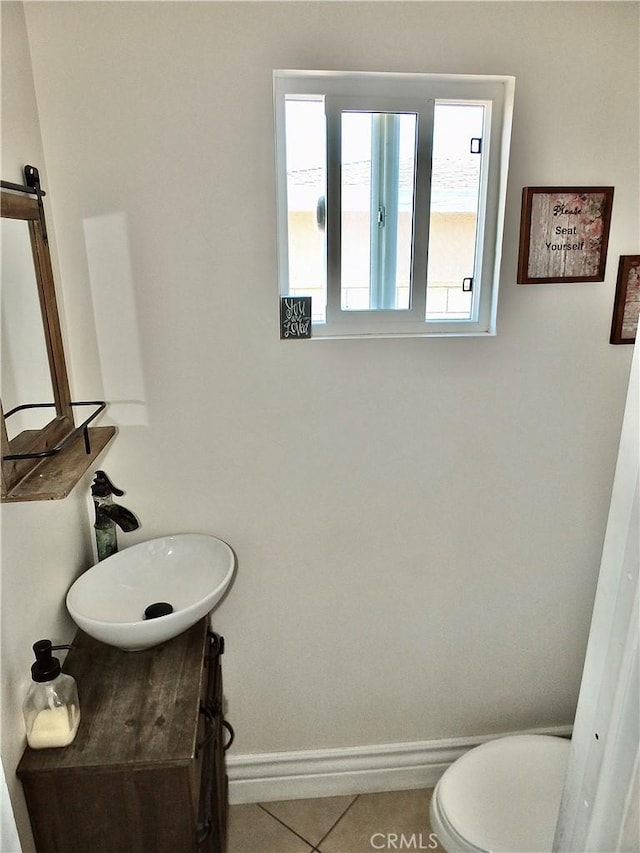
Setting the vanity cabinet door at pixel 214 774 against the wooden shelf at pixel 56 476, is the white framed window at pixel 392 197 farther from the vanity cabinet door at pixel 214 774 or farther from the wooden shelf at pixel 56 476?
the vanity cabinet door at pixel 214 774

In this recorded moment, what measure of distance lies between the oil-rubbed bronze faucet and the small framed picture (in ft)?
4.56

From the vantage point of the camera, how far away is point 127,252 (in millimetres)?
1506

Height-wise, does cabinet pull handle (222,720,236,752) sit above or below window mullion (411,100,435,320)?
below

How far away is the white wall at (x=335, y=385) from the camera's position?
4.71 feet

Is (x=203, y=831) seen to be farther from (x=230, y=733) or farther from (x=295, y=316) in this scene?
(x=295, y=316)

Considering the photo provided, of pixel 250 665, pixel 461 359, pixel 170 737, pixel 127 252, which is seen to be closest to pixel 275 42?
pixel 127 252

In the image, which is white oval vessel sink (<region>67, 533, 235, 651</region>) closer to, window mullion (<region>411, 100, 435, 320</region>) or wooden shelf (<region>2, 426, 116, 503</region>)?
wooden shelf (<region>2, 426, 116, 503</region>)

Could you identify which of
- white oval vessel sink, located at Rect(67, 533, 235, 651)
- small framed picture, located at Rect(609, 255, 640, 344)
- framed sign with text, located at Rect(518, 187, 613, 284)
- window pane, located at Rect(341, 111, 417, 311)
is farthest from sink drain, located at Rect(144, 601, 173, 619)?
small framed picture, located at Rect(609, 255, 640, 344)

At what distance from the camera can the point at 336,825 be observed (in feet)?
6.22

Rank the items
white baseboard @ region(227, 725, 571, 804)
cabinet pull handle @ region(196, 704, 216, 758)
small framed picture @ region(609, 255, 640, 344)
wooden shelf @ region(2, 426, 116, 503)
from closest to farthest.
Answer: wooden shelf @ region(2, 426, 116, 503) < cabinet pull handle @ region(196, 704, 216, 758) < small framed picture @ region(609, 255, 640, 344) < white baseboard @ region(227, 725, 571, 804)

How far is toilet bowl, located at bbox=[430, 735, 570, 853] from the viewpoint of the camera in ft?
5.21

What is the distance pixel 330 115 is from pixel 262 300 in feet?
1.58

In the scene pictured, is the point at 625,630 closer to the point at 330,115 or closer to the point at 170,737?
the point at 170,737

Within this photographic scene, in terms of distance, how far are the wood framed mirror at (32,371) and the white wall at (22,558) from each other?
0.24 ft
